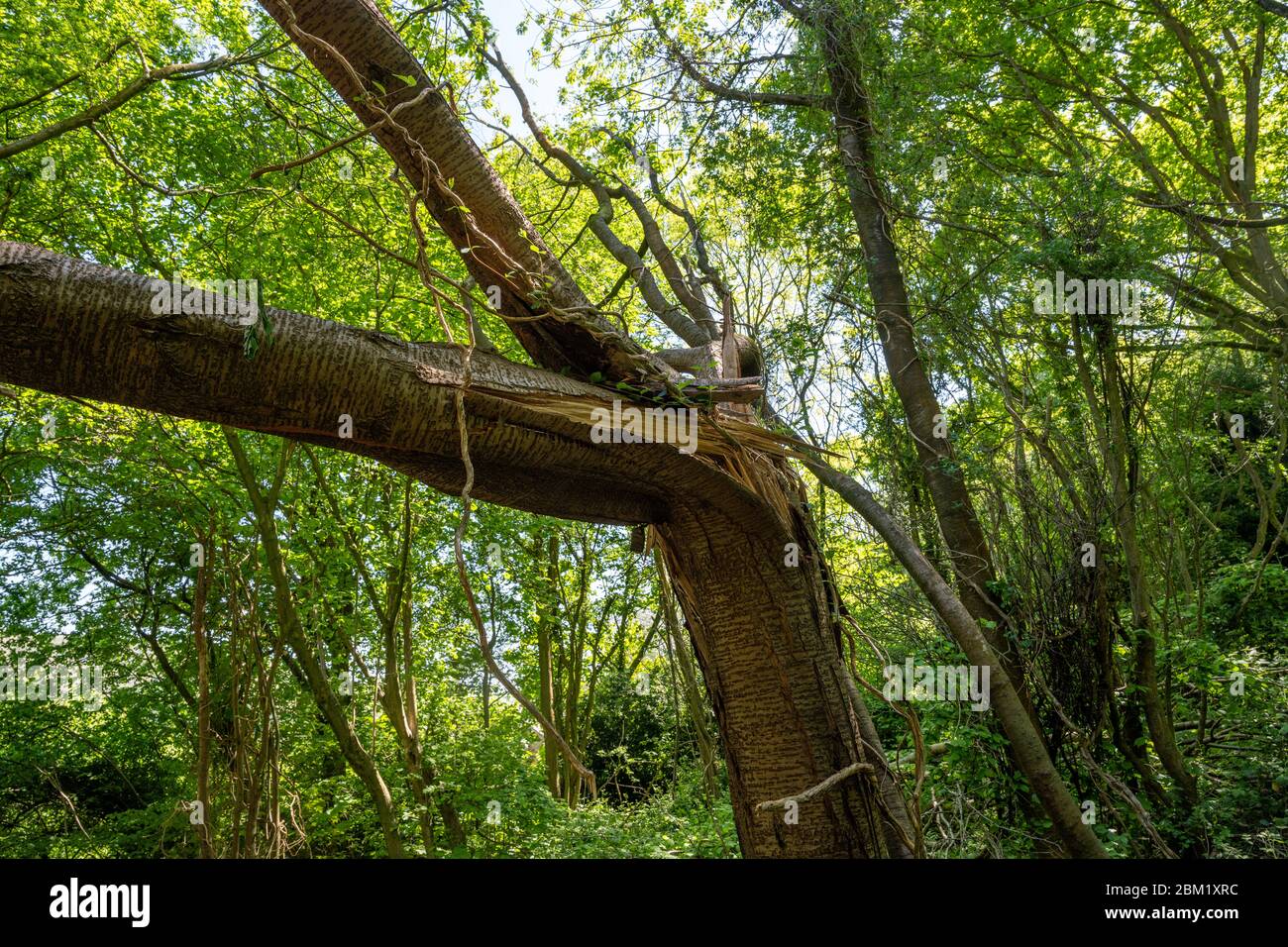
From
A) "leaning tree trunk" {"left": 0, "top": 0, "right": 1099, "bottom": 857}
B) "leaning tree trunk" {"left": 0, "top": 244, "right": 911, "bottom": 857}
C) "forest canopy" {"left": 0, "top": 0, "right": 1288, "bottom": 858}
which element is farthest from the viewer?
"forest canopy" {"left": 0, "top": 0, "right": 1288, "bottom": 858}

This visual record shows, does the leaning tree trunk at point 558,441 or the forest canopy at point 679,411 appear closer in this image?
the leaning tree trunk at point 558,441

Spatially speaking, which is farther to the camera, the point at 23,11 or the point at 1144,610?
the point at 23,11

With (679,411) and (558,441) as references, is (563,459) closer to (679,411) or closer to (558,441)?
(558,441)

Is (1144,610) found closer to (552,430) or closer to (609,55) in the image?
(552,430)

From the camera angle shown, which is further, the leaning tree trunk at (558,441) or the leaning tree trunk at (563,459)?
the leaning tree trunk at (558,441)

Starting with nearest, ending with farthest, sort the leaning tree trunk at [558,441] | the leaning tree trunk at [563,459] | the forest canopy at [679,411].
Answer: the leaning tree trunk at [563,459]
the leaning tree trunk at [558,441]
the forest canopy at [679,411]

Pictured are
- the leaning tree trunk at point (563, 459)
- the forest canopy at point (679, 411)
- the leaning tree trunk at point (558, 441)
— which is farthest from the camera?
the forest canopy at point (679, 411)

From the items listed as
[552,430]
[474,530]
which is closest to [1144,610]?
[552,430]

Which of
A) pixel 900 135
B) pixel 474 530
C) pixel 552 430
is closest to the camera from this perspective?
pixel 552 430

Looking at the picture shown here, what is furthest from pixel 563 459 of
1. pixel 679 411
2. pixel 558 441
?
pixel 679 411

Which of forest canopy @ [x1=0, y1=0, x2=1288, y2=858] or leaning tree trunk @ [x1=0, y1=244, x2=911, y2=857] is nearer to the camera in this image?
leaning tree trunk @ [x1=0, y1=244, x2=911, y2=857]

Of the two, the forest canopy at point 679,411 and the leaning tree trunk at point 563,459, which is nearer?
the leaning tree trunk at point 563,459

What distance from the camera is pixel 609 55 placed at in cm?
→ 559

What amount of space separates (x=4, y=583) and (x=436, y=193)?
33.0 feet
